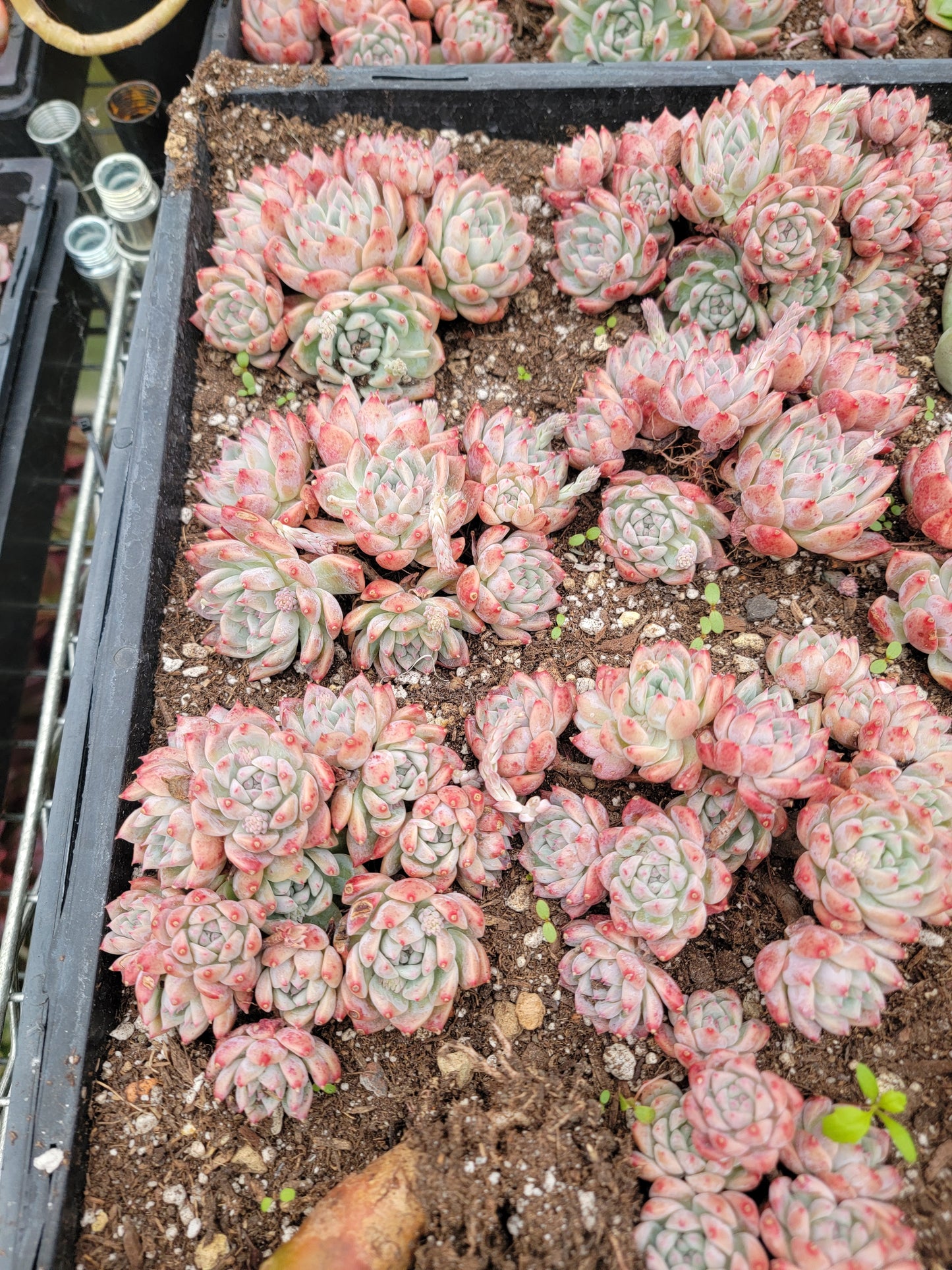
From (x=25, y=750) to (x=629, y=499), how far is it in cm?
155

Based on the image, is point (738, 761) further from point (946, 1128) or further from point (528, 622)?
point (946, 1128)

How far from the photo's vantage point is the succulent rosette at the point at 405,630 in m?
1.55

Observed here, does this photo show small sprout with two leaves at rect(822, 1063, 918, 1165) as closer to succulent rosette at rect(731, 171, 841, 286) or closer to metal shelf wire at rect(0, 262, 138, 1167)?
metal shelf wire at rect(0, 262, 138, 1167)

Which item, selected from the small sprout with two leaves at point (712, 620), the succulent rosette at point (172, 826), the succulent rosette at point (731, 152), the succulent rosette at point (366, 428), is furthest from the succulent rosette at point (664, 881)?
the succulent rosette at point (731, 152)

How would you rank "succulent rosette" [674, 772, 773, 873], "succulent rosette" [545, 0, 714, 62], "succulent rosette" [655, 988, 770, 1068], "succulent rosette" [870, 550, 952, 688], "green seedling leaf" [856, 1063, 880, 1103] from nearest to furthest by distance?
"green seedling leaf" [856, 1063, 880, 1103], "succulent rosette" [655, 988, 770, 1068], "succulent rosette" [674, 772, 773, 873], "succulent rosette" [870, 550, 952, 688], "succulent rosette" [545, 0, 714, 62]

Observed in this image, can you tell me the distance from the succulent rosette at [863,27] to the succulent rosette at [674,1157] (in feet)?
7.69

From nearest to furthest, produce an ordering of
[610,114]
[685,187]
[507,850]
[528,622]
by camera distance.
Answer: [507,850] → [528,622] → [685,187] → [610,114]

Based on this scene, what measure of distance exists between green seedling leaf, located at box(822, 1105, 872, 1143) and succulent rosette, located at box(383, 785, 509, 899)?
22.5 inches

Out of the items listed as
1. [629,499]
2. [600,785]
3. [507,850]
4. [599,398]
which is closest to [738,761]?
[600,785]

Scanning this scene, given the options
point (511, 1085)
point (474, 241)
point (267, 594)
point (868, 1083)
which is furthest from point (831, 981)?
point (474, 241)

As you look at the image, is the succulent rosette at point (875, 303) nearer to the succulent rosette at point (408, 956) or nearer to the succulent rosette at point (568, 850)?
the succulent rosette at point (568, 850)

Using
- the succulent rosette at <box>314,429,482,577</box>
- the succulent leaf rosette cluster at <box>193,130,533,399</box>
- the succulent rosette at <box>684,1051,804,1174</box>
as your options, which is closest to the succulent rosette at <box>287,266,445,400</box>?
the succulent leaf rosette cluster at <box>193,130,533,399</box>

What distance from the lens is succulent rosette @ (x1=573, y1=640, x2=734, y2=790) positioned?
1.38m

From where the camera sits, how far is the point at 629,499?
65.2 inches
